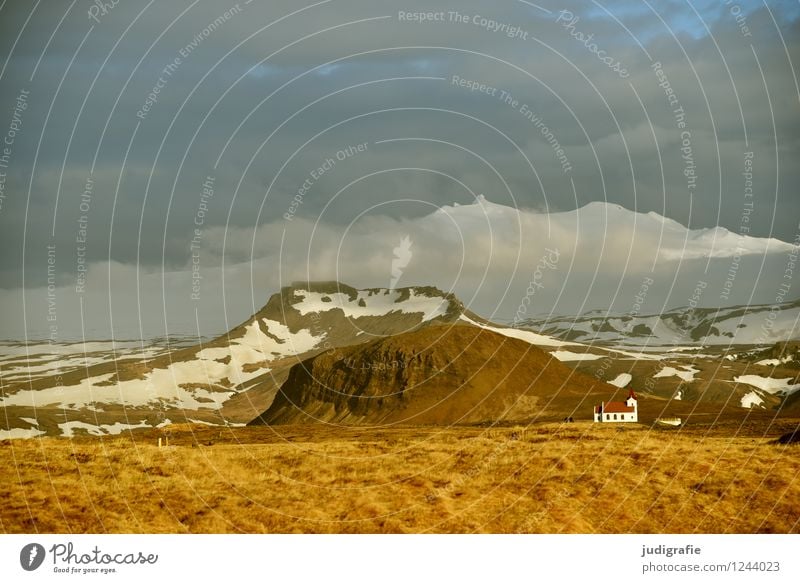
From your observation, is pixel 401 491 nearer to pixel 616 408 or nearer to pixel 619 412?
pixel 619 412

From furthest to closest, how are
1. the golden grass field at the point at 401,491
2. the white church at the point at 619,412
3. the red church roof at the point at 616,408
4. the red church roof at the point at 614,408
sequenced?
the red church roof at the point at 616,408 < the red church roof at the point at 614,408 < the white church at the point at 619,412 < the golden grass field at the point at 401,491

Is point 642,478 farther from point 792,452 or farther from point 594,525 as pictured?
point 792,452

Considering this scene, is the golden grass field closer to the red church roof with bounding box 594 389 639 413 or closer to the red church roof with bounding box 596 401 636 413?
the red church roof with bounding box 594 389 639 413

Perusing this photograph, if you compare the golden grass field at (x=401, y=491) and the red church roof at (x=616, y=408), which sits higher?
the golden grass field at (x=401, y=491)

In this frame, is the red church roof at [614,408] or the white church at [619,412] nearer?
the white church at [619,412]

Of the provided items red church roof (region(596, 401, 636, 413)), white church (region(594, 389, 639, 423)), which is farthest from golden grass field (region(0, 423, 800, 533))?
red church roof (region(596, 401, 636, 413))

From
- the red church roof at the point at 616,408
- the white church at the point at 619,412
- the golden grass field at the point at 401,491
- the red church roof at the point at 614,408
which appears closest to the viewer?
the golden grass field at the point at 401,491

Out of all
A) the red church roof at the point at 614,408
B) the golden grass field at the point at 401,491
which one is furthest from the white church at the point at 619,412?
the golden grass field at the point at 401,491

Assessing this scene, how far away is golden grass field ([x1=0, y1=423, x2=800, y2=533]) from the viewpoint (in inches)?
1689

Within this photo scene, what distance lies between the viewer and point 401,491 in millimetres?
47125

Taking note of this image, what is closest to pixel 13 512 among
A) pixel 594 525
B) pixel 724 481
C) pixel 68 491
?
pixel 68 491

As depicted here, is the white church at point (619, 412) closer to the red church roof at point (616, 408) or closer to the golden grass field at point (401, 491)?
the red church roof at point (616, 408)

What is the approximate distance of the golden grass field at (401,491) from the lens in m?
42.9

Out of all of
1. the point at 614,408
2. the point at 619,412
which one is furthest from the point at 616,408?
the point at 619,412
